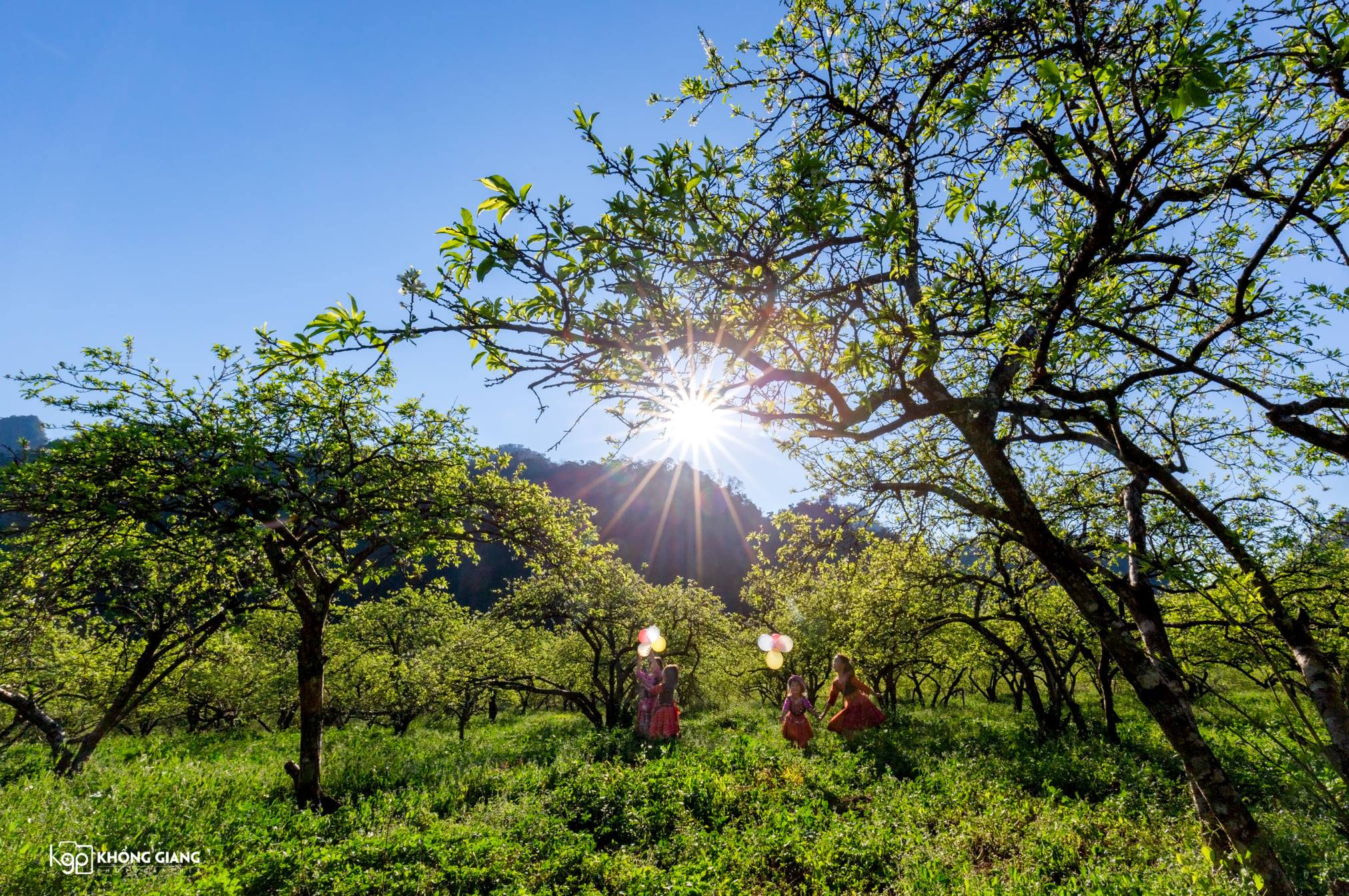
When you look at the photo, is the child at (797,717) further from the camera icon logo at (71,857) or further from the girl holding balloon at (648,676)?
the camera icon logo at (71,857)

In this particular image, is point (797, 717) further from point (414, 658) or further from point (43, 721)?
point (414, 658)

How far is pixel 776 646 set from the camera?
Result: 25.5 meters

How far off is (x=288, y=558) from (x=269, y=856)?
430 centimetres

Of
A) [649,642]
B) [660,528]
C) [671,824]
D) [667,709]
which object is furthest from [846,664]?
[660,528]

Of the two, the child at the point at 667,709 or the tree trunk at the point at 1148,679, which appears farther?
the child at the point at 667,709

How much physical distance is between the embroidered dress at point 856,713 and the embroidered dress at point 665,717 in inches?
156

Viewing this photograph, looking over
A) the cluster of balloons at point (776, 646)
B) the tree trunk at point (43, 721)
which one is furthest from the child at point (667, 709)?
the tree trunk at point (43, 721)

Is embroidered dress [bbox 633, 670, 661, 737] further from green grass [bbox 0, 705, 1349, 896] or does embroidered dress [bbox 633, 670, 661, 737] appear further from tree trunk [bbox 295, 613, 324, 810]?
tree trunk [bbox 295, 613, 324, 810]

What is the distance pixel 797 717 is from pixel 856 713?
1.42 metres

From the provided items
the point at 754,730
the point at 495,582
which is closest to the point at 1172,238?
the point at 754,730

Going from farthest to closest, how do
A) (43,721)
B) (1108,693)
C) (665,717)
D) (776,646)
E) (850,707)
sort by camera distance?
(776,646) → (665,717) → (1108,693) → (850,707) → (43,721)

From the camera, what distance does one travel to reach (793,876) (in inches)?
257

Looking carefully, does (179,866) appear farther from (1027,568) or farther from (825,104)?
(1027,568)

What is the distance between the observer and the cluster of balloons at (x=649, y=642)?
1727 cm
